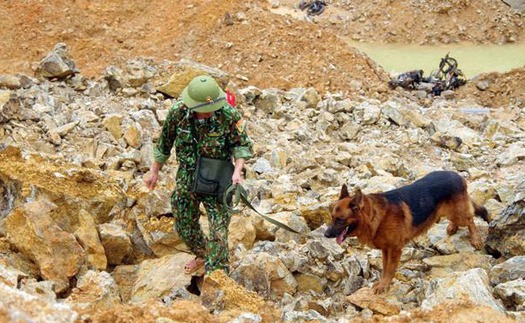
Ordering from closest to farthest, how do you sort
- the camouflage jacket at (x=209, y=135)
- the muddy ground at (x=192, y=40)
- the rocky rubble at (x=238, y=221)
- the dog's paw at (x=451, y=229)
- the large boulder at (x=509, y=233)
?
the rocky rubble at (x=238, y=221), the camouflage jacket at (x=209, y=135), the large boulder at (x=509, y=233), the dog's paw at (x=451, y=229), the muddy ground at (x=192, y=40)

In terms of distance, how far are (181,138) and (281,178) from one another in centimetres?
399

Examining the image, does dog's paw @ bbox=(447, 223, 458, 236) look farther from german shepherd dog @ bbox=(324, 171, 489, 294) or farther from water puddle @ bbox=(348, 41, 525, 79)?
water puddle @ bbox=(348, 41, 525, 79)

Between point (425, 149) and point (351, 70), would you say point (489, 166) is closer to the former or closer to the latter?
point (425, 149)

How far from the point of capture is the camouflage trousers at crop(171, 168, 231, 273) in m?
5.07

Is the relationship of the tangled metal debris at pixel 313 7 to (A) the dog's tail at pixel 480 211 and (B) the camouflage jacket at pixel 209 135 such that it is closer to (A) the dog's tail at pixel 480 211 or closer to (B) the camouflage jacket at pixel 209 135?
(A) the dog's tail at pixel 480 211

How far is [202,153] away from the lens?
496 centimetres

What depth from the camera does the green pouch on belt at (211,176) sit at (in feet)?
16.2

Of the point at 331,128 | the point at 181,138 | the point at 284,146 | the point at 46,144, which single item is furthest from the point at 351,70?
the point at 181,138

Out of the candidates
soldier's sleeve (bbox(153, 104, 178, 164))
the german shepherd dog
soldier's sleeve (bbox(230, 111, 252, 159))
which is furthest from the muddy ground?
soldier's sleeve (bbox(230, 111, 252, 159))

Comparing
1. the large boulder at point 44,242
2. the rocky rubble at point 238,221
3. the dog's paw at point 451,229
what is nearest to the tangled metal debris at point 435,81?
the rocky rubble at point 238,221

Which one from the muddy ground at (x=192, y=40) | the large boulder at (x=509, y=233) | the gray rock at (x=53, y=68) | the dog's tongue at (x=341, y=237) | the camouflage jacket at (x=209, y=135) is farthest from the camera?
the muddy ground at (x=192, y=40)

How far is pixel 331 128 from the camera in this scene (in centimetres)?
1175

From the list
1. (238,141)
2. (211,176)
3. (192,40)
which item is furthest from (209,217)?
(192,40)

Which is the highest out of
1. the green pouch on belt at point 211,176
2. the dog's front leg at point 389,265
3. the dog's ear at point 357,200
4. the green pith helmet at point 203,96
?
the green pith helmet at point 203,96
